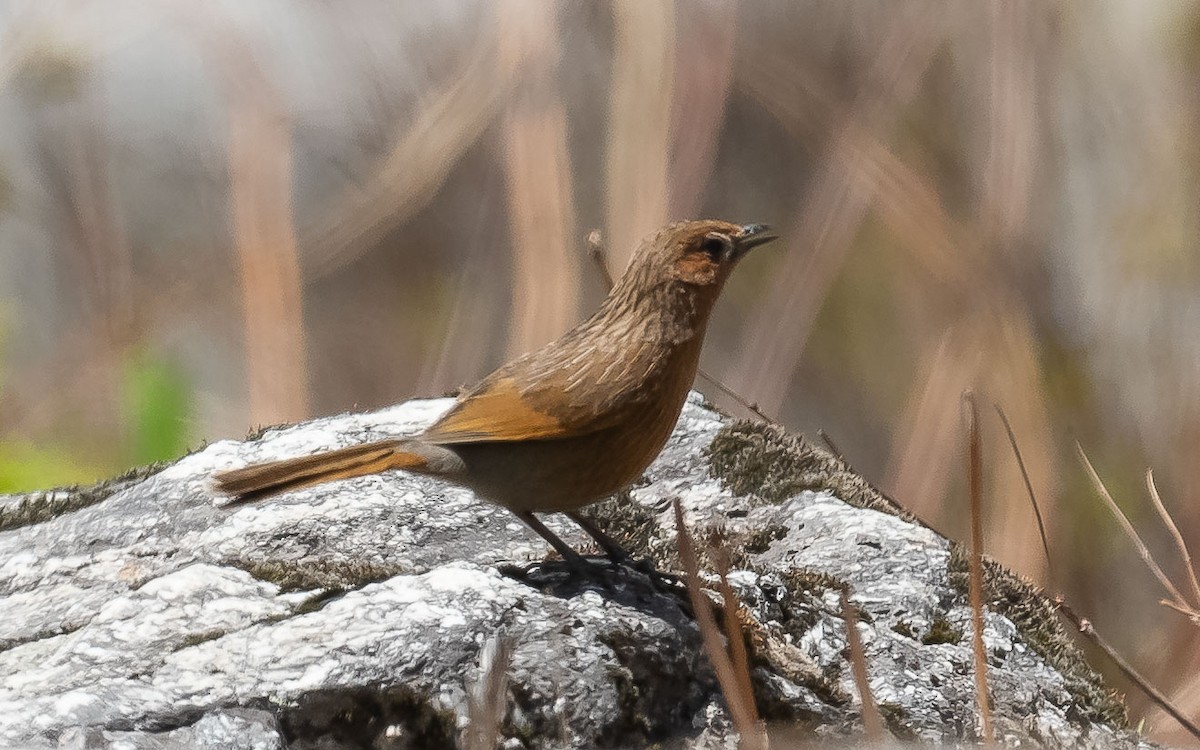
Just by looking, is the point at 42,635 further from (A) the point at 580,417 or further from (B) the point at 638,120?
(B) the point at 638,120

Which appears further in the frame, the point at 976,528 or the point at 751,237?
the point at 751,237

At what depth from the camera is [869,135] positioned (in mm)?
4512

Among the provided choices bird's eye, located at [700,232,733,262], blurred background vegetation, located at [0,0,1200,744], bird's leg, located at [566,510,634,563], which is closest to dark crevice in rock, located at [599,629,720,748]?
bird's leg, located at [566,510,634,563]

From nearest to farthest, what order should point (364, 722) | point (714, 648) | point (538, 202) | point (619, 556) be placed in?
1. point (714, 648)
2. point (364, 722)
3. point (619, 556)
4. point (538, 202)

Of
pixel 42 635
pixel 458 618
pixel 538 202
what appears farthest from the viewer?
pixel 538 202

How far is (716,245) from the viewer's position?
8.08ft

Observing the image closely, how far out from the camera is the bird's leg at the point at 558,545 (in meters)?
2.18

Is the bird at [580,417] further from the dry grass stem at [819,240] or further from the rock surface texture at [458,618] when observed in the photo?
the dry grass stem at [819,240]

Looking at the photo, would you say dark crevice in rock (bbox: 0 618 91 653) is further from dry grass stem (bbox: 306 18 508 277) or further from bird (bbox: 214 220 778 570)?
dry grass stem (bbox: 306 18 508 277)

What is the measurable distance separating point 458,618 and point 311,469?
1.65ft

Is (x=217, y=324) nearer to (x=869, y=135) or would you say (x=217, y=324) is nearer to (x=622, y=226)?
(x=622, y=226)

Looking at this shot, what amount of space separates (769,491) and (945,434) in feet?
6.46

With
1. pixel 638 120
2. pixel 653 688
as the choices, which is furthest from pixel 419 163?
pixel 653 688

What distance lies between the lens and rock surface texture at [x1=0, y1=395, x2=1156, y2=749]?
1.74 metres
